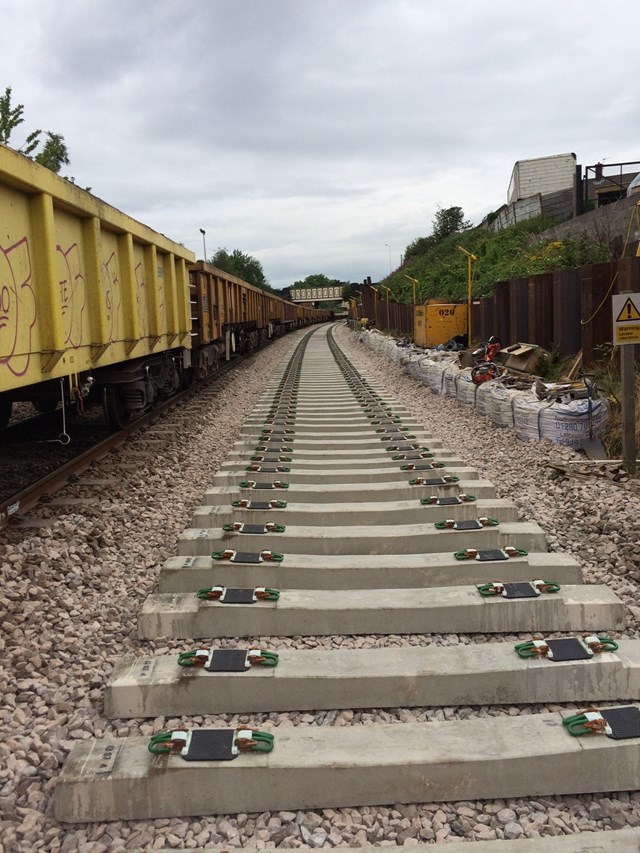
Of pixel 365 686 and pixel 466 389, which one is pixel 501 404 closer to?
pixel 466 389

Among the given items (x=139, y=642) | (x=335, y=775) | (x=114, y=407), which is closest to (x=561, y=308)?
(x=114, y=407)

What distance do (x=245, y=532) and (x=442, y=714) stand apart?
1.81 meters

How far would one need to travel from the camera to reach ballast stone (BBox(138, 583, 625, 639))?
3.25 metres

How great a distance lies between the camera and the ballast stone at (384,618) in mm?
3248

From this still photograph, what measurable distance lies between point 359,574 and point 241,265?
100 metres

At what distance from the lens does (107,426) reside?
8508 mm

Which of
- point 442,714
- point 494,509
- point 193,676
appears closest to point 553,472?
point 494,509

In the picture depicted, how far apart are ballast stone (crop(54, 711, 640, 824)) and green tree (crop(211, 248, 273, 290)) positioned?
93.6 meters

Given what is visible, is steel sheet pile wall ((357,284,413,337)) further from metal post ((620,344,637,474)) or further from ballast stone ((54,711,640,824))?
ballast stone ((54,711,640,824))

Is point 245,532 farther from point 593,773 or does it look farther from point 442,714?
point 593,773

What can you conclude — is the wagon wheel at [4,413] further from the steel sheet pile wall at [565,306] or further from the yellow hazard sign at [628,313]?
the steel sheet pile wall at [565,306]

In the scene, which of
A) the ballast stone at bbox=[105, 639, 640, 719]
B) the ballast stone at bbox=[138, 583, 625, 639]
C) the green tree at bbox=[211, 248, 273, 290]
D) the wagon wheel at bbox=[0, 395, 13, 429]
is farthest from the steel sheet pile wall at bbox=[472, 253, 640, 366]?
the green tree at bbox=[211, 248, 273, 290]

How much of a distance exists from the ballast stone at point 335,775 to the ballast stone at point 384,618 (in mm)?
810

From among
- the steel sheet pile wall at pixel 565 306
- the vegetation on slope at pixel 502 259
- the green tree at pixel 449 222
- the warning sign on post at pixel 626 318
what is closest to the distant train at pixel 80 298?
the warning sign on post at pixel 626 318
